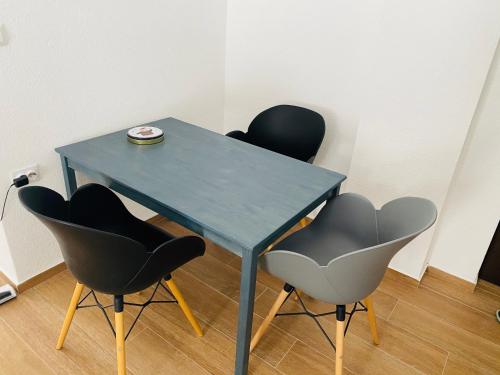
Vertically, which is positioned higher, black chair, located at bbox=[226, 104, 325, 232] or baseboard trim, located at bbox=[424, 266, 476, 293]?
black chair, located at bbox=[226, 104, 325, 232]

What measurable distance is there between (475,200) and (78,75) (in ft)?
6.73

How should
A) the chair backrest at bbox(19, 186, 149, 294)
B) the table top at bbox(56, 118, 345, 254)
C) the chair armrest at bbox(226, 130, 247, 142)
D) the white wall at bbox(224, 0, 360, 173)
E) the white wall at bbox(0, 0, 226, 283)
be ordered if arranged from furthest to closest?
the chair armrest at bbox(226, 130, 247, 142)
the white wall at bbox(224, 0, 360, 173)
the white wall at bbox(0, 0, 226, 283)
the table top at bbox(56, 118, 345, 254)
the chair backrest at bbox(19, 186, 149, 294)

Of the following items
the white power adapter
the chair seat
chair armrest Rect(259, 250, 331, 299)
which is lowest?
the white power adapter

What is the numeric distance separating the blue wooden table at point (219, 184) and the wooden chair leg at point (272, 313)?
0.20 metres

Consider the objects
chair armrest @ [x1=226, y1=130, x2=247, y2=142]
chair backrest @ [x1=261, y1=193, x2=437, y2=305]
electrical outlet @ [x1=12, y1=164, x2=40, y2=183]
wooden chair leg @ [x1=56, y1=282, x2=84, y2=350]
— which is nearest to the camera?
chair backrest @ [x1=261, y1=193, x2=437, y2=305]

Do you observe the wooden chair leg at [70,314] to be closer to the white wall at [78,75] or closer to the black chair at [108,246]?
the black chair at [108,246]

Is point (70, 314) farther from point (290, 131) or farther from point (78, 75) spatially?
point (290, 131)

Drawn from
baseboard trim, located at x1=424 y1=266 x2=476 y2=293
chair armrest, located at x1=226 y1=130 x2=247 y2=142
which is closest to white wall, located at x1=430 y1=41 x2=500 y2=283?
baseboard trim, located at x1=424 y1=266 x2=476 y2=293

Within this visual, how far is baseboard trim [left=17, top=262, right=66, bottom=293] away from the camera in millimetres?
1953

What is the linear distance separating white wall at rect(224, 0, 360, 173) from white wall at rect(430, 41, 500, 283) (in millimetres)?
609

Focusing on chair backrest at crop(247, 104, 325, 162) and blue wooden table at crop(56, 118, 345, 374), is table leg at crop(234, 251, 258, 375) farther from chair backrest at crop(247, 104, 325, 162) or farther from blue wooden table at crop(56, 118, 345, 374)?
chair backrest at crop(247, 104, 325, 162)

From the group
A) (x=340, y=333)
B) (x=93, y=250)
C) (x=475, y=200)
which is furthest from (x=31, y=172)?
(x=475, y=200)

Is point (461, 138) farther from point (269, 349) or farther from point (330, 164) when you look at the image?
point (269, 349)

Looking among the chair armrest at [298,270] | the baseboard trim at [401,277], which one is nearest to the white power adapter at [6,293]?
the chair armrest at [298,270]
